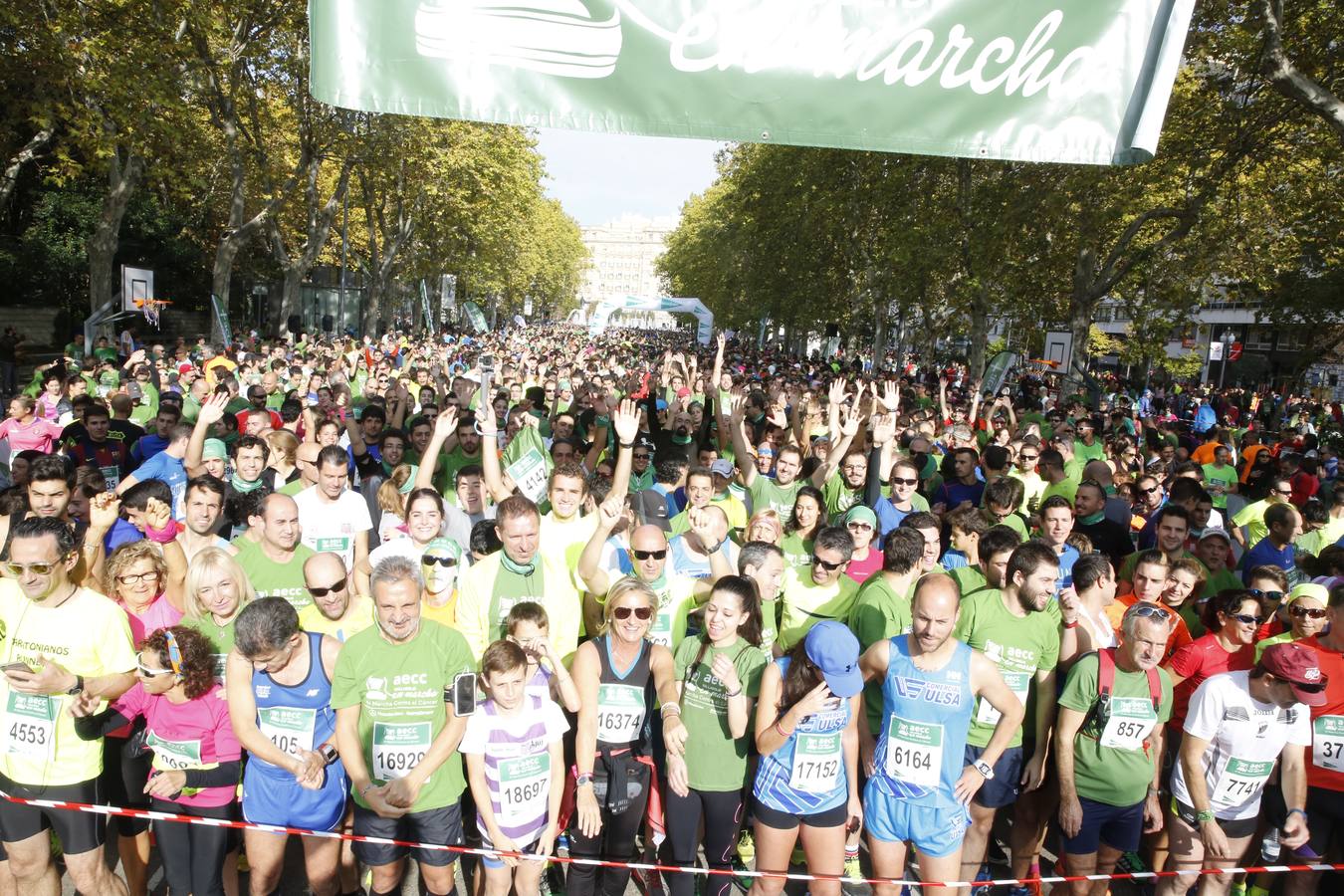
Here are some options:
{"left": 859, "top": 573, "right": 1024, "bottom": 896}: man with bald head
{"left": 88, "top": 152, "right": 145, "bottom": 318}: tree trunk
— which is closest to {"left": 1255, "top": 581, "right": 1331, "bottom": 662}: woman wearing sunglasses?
{"left": 859, "top": 573, "right": 1024, "bottom": 896}: man with bald head

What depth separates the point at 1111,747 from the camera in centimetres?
400

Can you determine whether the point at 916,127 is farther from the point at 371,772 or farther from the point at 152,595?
the point at 152,595

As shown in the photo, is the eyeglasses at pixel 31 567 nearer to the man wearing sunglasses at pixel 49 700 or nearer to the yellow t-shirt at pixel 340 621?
the man wearing sunglasses at pixel 49 700

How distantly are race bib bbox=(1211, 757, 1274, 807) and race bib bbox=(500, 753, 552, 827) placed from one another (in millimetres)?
3020

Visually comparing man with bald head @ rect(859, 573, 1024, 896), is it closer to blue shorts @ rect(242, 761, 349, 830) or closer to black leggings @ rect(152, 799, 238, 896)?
blue shorts @ rect(242, 761, 349, 830)

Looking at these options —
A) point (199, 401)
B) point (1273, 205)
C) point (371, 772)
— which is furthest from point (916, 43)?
point (1273, 205)

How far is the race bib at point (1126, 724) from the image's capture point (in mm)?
3992

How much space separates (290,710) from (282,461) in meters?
3.52

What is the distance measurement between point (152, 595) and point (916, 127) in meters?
3.87

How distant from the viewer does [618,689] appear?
3.87 m

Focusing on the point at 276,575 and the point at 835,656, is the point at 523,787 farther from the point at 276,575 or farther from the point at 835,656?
the point at 276,575

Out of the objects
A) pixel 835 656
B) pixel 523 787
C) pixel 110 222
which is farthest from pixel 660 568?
pixel 110 222

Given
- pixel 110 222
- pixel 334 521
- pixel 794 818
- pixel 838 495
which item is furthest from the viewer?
pixel 110 222

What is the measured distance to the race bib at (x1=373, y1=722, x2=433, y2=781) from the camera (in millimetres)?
3580
